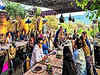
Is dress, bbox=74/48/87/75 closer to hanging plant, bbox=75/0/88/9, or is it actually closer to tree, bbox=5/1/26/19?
hanging plant, bbox=75/0/88/9

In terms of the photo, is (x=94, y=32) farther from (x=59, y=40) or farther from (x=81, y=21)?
(x=59, y=40)

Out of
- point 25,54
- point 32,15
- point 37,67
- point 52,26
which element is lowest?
point 25,54

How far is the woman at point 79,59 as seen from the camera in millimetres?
2729

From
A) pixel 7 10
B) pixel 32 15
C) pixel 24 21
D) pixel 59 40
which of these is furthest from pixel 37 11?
pixel 59 40

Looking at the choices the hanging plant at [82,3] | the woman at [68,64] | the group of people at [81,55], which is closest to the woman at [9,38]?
the group of people at [81,55]

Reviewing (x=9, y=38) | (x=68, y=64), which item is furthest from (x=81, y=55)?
(x=9, y=38)

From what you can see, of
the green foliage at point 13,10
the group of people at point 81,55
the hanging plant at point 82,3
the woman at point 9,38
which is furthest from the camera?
the green foliage at point 13,10

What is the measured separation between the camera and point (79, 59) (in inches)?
110

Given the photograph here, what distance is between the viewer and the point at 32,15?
189 inches

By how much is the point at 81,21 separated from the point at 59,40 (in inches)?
43.2

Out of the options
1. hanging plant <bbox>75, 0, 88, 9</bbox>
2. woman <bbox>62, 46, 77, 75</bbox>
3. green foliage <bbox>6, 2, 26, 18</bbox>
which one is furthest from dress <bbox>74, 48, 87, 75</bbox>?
green foliage <bbox>6, 2, 26, 18</bbox>

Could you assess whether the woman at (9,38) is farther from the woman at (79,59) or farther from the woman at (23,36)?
the woman at (79,59)

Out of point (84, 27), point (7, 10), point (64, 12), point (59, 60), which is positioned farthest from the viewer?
point (7, 10)

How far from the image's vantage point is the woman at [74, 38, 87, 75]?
2729 mm
